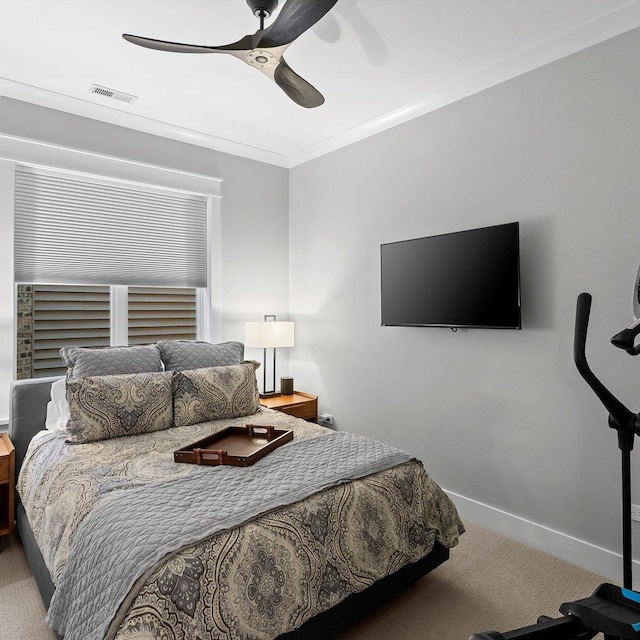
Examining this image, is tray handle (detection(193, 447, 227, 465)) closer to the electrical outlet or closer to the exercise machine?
the exercise machine


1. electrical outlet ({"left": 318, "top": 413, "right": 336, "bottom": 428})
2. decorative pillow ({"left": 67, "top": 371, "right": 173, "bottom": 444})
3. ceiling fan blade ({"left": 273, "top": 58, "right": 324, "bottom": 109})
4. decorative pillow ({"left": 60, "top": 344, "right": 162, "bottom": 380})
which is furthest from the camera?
electrical outlet ({"left": 318, "top": 413, "right": 336, "bottom": 428})

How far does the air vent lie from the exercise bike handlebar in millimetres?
3053

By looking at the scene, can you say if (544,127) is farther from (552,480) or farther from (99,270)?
A: (99,270)

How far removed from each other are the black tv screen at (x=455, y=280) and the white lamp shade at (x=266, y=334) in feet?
3.19

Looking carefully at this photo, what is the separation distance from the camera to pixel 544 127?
2.63m

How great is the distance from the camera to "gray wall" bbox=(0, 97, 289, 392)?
3.42 meters

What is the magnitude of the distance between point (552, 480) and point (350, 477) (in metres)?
1.36

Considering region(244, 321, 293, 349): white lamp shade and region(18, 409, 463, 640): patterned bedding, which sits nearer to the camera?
region(18, 409, 463, 640): patterned bedding

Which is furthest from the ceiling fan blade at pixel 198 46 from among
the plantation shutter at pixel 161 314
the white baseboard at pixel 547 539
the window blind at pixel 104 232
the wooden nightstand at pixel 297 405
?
the white baseboard at pixel 547 539

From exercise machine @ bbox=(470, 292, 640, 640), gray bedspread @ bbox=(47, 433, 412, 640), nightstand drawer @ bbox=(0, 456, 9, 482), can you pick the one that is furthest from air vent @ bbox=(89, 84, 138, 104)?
exercise machine @ bbox=(470, 292, 640, 640)

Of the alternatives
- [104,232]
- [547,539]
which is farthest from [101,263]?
[547,539]

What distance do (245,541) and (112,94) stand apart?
2.98 metres

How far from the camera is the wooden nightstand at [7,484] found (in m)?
2.56

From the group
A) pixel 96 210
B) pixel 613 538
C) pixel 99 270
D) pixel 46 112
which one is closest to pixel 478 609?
pixel 613 538
